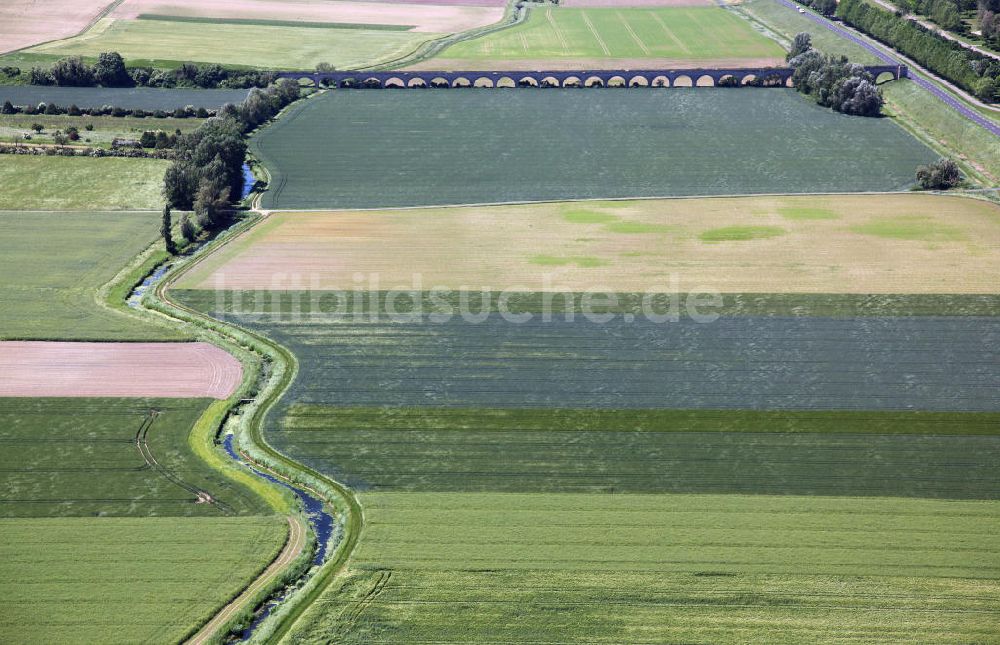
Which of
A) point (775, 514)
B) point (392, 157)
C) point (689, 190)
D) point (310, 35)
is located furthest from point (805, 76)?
point (775, 514)

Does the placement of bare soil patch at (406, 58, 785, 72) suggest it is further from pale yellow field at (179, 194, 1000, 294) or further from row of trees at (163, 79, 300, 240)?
pale yellow field at (179, 194, 1000, 294)

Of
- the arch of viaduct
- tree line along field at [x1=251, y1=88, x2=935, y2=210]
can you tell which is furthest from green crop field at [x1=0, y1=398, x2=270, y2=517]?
the arch of viaduct

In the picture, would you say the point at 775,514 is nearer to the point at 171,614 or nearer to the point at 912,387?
the point at 912,387

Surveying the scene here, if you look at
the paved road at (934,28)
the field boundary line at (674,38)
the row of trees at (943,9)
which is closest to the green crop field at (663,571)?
the paved road at (934,28)

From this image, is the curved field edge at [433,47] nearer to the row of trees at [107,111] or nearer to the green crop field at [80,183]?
the row of trees at [107,111]

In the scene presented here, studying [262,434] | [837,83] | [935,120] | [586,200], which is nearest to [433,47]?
[837,83]
